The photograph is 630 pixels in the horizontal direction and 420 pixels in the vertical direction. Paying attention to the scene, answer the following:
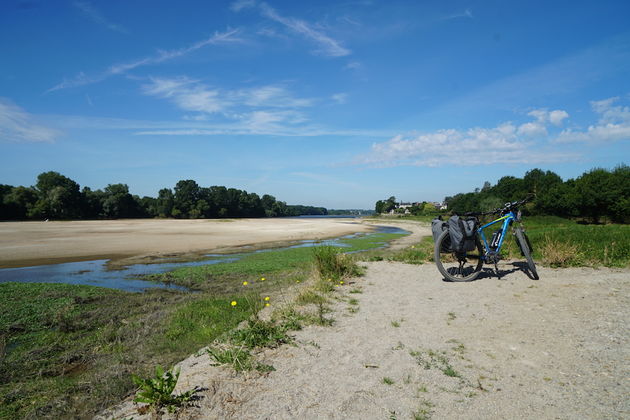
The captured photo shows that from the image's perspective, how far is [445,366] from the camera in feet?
12.1

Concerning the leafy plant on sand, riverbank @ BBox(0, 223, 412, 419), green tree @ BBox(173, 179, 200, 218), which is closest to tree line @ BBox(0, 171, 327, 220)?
green tree @ BBox(173, 179, 200, 218)

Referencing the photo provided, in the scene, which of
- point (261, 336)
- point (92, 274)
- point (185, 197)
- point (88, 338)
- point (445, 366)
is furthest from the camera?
point (185, 197)

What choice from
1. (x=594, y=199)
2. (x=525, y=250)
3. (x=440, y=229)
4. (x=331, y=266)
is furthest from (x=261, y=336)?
(x=594, y=199)

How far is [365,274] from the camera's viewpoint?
30.9 ft

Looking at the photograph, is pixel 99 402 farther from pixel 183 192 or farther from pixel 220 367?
pixel 183 192

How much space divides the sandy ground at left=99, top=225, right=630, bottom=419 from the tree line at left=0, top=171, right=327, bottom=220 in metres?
84.7

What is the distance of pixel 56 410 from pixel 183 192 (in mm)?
109516

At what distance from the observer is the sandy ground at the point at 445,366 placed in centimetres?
289

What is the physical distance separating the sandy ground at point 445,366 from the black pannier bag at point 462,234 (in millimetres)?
1308

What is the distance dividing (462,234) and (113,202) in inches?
3739

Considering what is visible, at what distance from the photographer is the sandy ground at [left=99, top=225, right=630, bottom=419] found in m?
2.89

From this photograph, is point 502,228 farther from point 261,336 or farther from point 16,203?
point 16,203

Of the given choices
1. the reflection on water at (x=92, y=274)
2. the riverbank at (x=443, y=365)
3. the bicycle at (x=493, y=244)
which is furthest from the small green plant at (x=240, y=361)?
the reflection on water at (x=92, y=274)

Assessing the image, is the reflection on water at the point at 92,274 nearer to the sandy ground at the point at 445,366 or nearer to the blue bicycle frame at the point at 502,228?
the sandy ground at the point at 445,366
